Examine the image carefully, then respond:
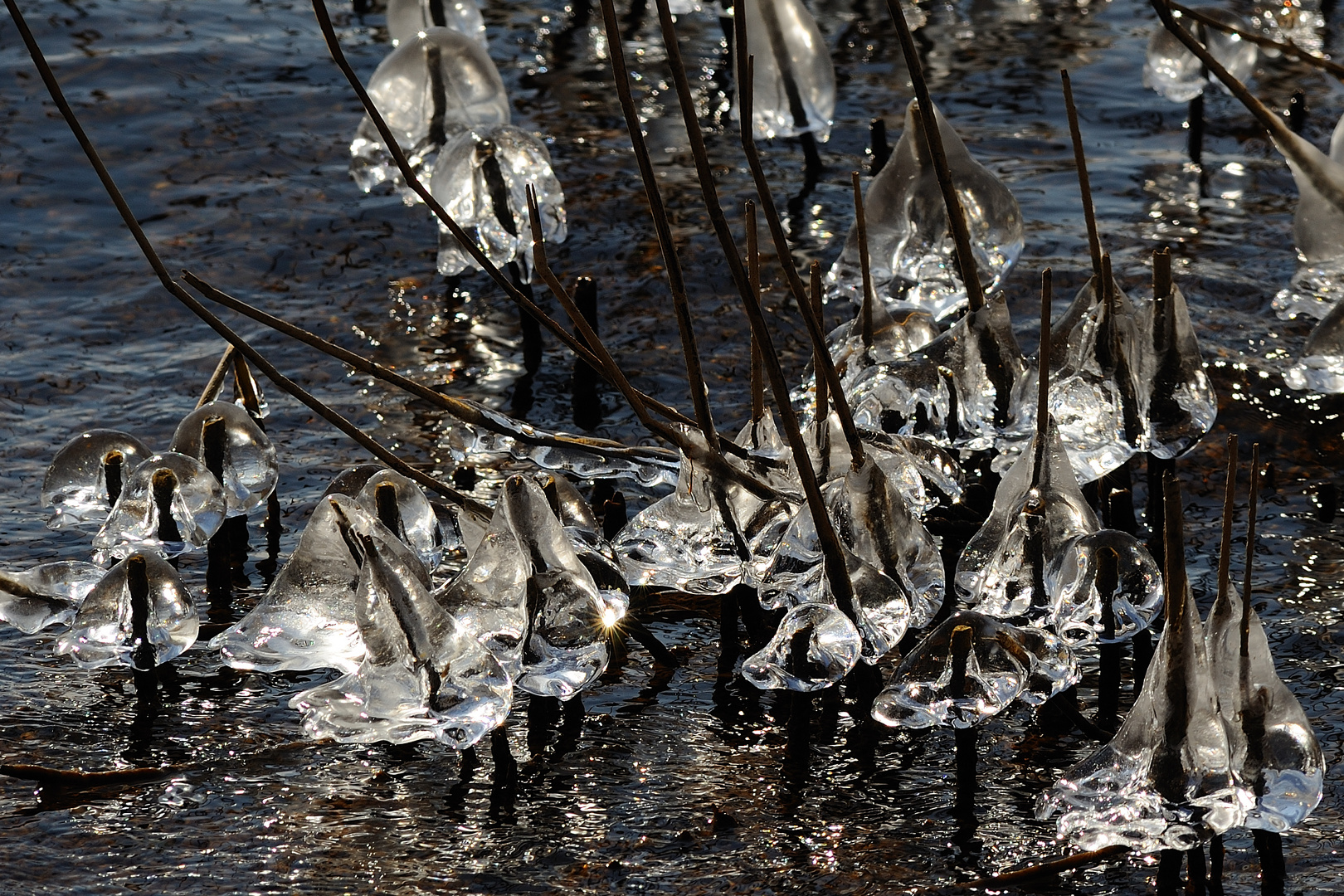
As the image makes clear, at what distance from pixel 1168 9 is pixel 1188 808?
3.88 ft

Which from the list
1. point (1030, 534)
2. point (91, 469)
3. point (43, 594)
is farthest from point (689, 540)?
point (91, 469)

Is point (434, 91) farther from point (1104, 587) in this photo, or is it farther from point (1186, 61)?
point (1104, 587)

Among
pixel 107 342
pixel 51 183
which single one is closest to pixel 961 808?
pixel 107 342

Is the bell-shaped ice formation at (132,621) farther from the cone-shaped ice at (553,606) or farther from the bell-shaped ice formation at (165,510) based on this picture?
the cone-shaped ice at (553,606)

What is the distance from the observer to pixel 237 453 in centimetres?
292

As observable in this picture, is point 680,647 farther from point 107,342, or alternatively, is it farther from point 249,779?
point 107,342

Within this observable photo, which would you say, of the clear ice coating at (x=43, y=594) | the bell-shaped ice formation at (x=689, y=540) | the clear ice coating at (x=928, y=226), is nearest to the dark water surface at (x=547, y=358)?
the clear ice coating at (x=43, y=594)

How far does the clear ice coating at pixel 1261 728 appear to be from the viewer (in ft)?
6.18

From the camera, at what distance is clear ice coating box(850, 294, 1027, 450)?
283 cm

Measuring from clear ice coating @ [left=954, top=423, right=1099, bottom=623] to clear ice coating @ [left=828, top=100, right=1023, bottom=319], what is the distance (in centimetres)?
98

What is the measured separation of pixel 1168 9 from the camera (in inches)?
96.1

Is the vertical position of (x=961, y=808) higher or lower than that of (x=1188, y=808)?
lower

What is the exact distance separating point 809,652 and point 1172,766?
1.81ft

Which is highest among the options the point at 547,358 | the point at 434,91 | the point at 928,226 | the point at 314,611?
the point at 434,91
